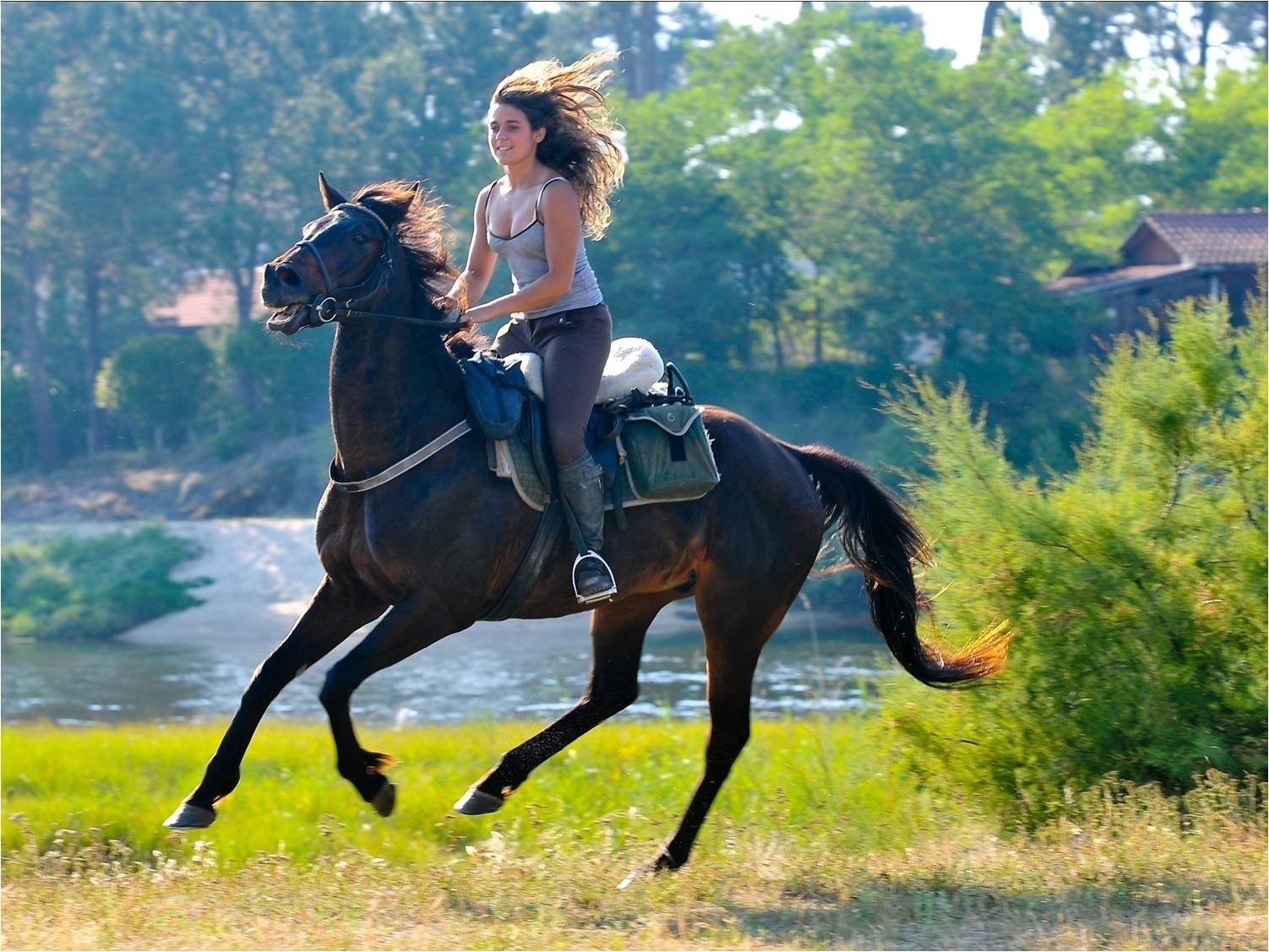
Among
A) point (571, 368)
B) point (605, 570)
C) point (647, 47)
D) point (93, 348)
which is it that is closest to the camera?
point (605, 570)

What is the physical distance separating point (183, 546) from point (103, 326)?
13.6m

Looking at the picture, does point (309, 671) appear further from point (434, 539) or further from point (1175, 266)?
point (1175, 266)

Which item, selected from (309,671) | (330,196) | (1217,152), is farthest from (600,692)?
(1217,152)

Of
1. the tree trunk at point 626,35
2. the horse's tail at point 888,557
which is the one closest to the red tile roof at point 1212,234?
the tree trunk at point 626,35

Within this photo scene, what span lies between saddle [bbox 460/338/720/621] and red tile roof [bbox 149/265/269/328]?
41161mm

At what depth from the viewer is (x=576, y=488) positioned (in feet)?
20.9

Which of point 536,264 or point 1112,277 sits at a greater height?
point 1112,277

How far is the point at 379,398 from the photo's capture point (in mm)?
6211

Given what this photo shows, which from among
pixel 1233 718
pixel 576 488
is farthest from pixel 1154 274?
pixel 576 488

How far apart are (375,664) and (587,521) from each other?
1068 mm

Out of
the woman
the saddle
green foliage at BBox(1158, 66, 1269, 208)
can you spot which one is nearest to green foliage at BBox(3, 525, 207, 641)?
the saddle

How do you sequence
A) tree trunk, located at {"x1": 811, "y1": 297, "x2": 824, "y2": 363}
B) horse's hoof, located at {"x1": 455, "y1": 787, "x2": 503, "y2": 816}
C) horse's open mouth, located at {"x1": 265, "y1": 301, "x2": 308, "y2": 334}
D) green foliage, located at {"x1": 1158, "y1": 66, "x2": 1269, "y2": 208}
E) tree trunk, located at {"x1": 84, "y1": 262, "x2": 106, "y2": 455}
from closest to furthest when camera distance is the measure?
horse's open mouth, located at {"x1": 265, "y1": 301, "x2": 308, "y2": 334}
horse's hoof, located at {"x1": 455, "y1": 787, "x2": 503, "y2": 816}
tree trunk, located at {"x1": 811, "y1": 297, "x2": 824, "y2": 363}
tree trunk, located at {"x1": 84, "y1": 262, "x2": 106, "y2": 455}
green foliage, located at {"x1": 1158, "y1": 66, "x2": 1269, "y2": 208}

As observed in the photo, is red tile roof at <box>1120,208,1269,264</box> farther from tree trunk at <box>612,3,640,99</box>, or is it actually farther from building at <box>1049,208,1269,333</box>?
tree trunk at <box>612,3,640,99</box>

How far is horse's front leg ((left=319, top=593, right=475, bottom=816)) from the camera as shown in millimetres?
5891
